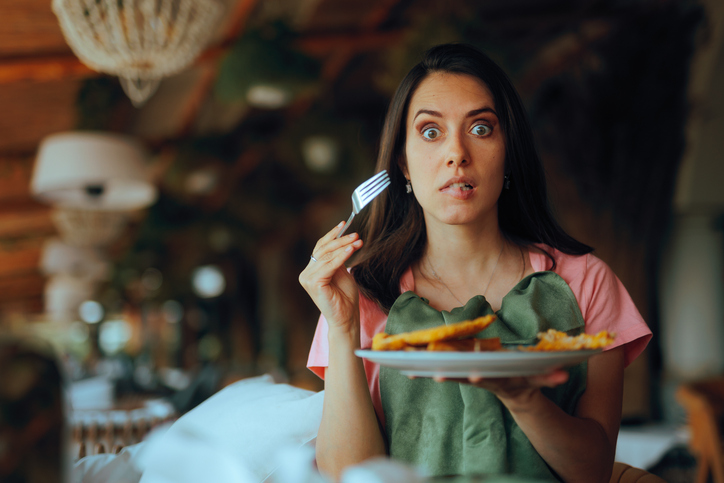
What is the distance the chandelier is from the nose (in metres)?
1.95

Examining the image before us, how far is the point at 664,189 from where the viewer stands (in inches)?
191

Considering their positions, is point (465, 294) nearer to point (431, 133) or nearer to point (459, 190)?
point (459, 190)

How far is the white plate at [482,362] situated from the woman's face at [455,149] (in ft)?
1.80

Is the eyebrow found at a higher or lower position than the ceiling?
lower

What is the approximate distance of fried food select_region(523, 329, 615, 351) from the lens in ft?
3.15

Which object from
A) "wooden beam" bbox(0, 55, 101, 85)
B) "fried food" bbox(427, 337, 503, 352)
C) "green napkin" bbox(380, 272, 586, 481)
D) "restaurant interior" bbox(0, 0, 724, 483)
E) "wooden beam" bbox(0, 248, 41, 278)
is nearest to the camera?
"fried food" bbox(427, 337, 503, 352)

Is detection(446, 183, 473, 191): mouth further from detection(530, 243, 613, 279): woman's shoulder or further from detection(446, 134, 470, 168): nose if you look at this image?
detection(530, 243, 613, 279): woman's shoulder

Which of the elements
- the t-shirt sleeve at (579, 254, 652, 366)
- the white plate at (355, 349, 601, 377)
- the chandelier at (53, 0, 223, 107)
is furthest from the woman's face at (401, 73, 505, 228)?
the chandelier at (53, 0, 223, 107)

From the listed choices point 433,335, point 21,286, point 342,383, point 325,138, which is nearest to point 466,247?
point 342,383

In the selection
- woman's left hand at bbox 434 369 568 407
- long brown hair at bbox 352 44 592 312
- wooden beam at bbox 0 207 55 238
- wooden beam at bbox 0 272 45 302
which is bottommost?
wooden beam at bbox 0 272 45 302

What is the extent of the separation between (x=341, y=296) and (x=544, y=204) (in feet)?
2.05

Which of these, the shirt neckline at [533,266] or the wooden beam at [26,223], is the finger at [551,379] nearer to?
the shirt neckline at [533,266]

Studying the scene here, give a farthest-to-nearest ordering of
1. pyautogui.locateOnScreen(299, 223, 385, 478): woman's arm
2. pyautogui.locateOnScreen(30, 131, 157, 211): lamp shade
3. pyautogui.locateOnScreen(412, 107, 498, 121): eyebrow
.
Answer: pyautogui.locateOnScreen(30, 131, 157, 211): lamp shade, pyautogui.locateOnScreen(412, 107, 498, 121): eyebrow, pyautogui.locateOnScreen(299, 223, 385, 478): woman's arm

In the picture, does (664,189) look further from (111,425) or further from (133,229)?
(133,229)
